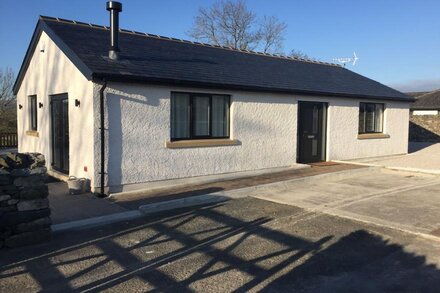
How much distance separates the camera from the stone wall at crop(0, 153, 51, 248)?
5926 mm

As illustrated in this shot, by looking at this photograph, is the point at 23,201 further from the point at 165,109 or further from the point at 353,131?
the point at 353,131

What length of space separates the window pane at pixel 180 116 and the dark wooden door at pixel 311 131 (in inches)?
191

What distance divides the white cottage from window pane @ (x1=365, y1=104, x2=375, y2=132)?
166 millimetres

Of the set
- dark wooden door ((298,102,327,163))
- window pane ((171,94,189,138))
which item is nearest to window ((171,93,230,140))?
window pane ((171,94,189,138))

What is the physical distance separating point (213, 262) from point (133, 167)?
5.04 m

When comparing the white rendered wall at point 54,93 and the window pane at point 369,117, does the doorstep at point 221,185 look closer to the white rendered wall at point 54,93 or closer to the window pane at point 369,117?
the white rendered wall at point 54,93

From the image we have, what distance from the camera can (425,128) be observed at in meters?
29.8

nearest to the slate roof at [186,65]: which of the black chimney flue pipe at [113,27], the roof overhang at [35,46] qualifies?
the roof overhang at [35,46]

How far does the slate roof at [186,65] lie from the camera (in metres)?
9.90

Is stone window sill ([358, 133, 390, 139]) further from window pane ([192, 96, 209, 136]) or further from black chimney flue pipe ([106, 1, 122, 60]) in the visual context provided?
black chimney flue pipe ([106, 1, 122, 60])

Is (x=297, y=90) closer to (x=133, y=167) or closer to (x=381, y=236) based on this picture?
(x=133, y=167)

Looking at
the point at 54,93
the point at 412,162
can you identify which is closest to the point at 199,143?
the point at 54,93

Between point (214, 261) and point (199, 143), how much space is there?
233 inches

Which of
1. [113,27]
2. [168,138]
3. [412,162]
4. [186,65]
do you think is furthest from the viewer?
[412,162]
